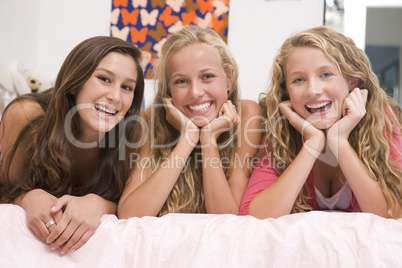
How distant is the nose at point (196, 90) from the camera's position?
142 centimetres

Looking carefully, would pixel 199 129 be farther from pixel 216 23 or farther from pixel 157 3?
pixel 157 3

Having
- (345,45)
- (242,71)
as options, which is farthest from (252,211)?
(242,71)

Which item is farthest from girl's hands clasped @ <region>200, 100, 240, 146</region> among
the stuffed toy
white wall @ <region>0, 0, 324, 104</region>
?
white wall @ <region>0, 0, 324, 104</region>

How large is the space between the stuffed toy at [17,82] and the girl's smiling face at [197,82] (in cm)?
114

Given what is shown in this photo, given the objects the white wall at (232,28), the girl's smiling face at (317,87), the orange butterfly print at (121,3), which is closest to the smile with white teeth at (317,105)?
the girl's smiling face at (317,87)

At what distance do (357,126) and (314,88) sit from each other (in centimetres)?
23

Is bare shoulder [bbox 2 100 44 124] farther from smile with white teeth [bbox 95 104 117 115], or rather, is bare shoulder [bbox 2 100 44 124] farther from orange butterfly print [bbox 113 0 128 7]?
orange butterfly print [bbox 113 0 128 7]

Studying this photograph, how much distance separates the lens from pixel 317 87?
1289 millimetres

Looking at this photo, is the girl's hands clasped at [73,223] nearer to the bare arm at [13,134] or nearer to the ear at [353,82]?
the bare arm at [13,134]

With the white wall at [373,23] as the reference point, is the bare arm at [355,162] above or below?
below

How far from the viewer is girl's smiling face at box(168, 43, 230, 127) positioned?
4.72ft

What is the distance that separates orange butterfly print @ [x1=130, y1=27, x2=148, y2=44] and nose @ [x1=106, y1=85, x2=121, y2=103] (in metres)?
1.73
